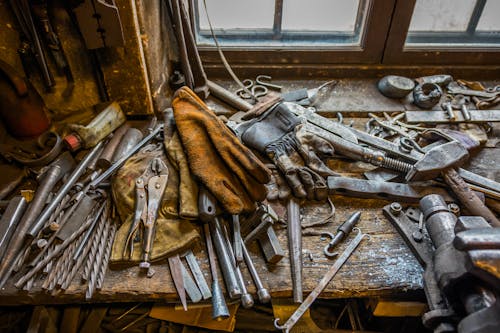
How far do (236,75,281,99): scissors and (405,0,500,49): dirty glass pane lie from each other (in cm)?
79

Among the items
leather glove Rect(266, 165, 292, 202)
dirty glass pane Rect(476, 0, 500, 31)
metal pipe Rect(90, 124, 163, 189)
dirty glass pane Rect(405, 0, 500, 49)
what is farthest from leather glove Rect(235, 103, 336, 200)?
dirty glass pane Rect(476, 0, 500, 31)

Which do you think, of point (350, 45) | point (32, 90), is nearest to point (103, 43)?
point (32, 90)

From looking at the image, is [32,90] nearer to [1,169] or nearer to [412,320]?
[1,169]

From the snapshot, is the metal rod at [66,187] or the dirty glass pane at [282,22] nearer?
the metal rod at [66,187]

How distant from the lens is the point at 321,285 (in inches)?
48.4

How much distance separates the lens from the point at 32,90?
153 cm

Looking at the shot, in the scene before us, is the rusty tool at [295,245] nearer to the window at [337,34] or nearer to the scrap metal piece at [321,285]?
the scrap metal piece at [321,285]

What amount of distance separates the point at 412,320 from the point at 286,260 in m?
0.62

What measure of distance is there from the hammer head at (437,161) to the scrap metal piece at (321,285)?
1.08 ft

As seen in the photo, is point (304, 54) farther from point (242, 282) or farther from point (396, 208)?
point (242, 282)

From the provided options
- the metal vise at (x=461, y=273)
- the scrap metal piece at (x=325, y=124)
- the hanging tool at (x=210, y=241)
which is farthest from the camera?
the scrap metal piece at (x=325, y=124)

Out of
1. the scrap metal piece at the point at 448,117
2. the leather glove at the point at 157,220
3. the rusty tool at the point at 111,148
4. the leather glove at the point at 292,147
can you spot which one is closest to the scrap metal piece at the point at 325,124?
the leather glove at the point at 292,147

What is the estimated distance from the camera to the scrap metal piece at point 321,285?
116 cm

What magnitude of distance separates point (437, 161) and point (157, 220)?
1.09m
